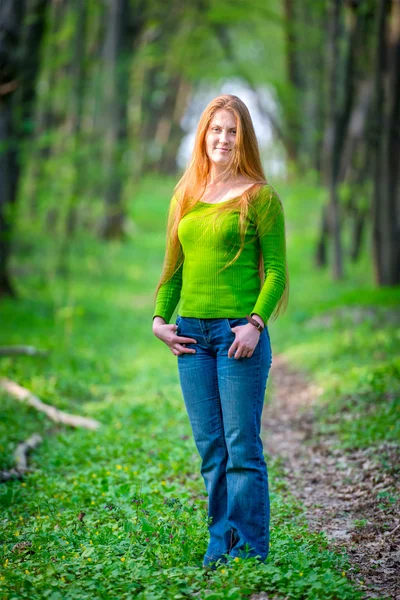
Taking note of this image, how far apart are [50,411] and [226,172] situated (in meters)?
4.29

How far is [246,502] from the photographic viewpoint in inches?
146

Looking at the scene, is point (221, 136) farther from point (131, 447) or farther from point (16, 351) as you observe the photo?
point (16, 351)

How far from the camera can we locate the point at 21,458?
6020mm

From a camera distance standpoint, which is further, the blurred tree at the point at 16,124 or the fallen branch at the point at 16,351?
the blurred tree at the point at 16,124

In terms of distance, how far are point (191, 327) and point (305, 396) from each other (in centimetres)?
485

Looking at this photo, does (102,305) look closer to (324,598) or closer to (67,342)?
(67,342)

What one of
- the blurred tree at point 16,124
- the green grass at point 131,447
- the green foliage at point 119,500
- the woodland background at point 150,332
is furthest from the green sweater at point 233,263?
the blurred tree at point 16,124

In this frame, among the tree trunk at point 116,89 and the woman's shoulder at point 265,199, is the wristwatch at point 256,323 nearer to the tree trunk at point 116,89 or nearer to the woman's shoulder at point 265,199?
the woman's shoulder at point 265,199

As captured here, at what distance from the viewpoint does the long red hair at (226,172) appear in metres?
3.71

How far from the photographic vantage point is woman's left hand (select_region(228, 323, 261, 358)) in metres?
3.53

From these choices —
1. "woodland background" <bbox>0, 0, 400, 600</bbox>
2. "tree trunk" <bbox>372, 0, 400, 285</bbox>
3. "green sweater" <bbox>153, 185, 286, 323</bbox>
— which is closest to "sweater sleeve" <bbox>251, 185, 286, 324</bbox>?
"green sweater" <bbox>153, 185, 286, 323</bbox>

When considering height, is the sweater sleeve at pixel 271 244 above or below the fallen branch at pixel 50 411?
above

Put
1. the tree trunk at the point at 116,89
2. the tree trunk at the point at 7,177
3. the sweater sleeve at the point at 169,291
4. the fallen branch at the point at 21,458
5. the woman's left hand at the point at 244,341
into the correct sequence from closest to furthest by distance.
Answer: the woman's left hand at the point at 244,341 → the sweater sleeve at the point at 169,291 → the fallen branch at the point at 21,458 → the tree trunk at the point at 7,177 → the tree trunk at the point at 116,89

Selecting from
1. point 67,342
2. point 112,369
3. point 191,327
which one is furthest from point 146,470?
point 67,342
